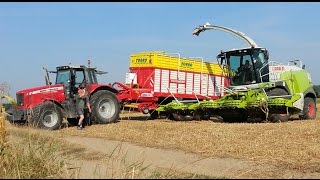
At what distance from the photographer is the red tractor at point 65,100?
15359 mm

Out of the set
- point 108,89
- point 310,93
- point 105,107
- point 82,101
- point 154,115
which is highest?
point 108,89

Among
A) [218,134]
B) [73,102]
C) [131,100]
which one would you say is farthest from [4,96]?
[131,100]

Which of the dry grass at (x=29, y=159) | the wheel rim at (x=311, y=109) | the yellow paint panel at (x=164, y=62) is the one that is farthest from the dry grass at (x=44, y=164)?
the wheel rim at (x=311, y=109)

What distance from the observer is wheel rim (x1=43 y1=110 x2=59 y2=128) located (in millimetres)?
15416

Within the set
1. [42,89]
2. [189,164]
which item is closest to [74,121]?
[42,89]

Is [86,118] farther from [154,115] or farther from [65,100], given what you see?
[154,115]

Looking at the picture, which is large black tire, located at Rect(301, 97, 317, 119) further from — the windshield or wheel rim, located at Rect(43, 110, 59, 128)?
wheel rim, located at Rect(43, 110, 59, 128)

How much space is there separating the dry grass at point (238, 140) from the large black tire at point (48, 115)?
2.15 ft

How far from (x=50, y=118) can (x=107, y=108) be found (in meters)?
2.60

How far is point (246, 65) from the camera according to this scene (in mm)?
18422

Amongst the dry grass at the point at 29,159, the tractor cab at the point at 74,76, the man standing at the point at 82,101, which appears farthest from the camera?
the tractor cab at the point at 74,76

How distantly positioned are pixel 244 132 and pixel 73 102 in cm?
679

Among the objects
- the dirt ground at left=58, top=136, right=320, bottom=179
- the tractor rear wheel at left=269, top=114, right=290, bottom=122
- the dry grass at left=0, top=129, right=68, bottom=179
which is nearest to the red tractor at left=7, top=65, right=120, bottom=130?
the dirt ground at left=58, top=136, right=320, bottom=179

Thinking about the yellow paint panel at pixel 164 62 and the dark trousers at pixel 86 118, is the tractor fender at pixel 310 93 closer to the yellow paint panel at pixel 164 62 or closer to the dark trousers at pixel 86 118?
the yellow paint panel at pixel 164 62
